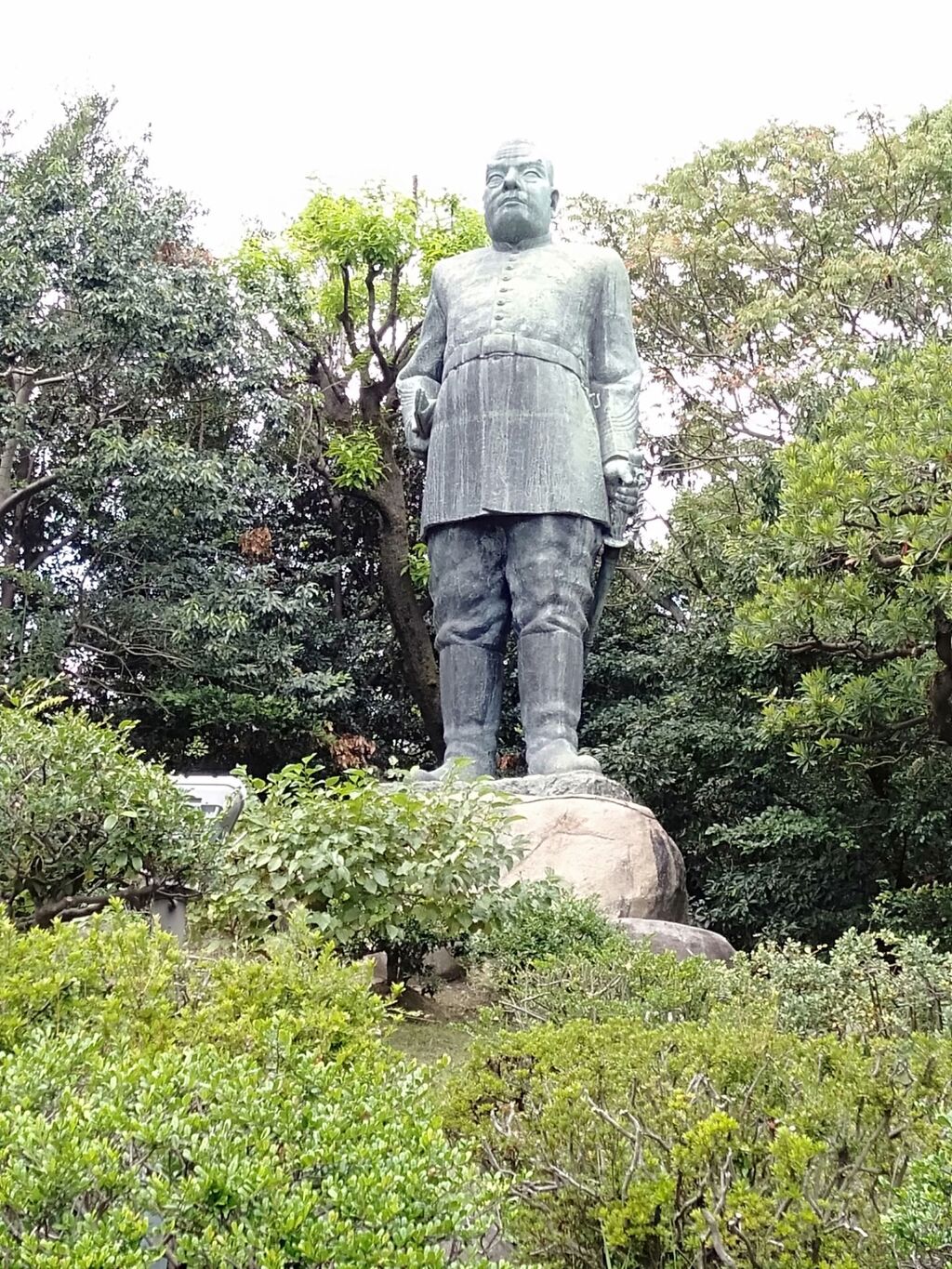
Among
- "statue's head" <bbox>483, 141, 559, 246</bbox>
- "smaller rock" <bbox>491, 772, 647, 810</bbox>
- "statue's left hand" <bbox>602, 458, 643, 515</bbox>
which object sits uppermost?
"statue's head" <bbox>483, 141, 559, 246</bbox>

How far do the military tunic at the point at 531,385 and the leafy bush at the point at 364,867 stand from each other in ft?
7.99

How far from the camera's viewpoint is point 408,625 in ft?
38.2

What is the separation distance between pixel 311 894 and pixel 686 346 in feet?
33.7

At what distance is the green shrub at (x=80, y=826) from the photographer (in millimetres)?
4914

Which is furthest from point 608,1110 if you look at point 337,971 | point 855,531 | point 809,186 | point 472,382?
point 809,186

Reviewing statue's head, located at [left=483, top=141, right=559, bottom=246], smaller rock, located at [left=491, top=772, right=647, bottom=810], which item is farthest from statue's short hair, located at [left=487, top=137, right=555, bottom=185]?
smaller rock, located at [left=491, top=772, right=647, bottom=810]

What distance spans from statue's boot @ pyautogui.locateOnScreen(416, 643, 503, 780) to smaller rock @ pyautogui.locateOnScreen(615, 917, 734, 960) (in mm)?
1686

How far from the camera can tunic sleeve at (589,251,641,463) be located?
25.3 feet

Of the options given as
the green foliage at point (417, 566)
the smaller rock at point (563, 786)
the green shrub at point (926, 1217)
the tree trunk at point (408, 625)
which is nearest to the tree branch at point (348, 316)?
the tree trunk at point (408, 625)

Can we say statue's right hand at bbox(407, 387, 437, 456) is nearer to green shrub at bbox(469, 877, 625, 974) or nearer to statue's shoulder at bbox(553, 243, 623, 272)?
statue's shoulder at bbox(553, 243, 623, 272)

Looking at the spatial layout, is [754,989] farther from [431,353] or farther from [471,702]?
[431,353]

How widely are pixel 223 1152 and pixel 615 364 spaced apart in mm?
6457

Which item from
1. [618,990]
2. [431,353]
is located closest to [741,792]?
[431,353]

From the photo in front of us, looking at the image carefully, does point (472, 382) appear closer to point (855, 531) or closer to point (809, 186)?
point (855, 531)
